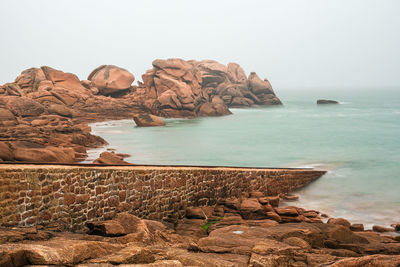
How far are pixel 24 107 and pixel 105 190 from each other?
31280mm

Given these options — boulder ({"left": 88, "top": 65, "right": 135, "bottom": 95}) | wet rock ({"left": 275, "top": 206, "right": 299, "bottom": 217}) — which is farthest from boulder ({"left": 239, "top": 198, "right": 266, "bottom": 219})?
boulder ({"left": 88, "top": 65, "right": 135, "bottom": 95})

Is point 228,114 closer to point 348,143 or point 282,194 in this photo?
point 348,143

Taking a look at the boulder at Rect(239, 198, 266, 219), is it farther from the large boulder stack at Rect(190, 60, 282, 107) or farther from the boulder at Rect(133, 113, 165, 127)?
the large boulder stack at Rect(190, 60, 282, 107)

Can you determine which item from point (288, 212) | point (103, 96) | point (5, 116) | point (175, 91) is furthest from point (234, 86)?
point (288, 212)

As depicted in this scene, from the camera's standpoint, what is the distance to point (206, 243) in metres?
8.20

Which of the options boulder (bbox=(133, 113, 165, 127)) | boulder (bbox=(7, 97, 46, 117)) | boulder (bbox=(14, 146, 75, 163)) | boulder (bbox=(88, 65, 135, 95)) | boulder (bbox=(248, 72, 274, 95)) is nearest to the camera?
boulder (bbox=(14, 146, 75, 163))

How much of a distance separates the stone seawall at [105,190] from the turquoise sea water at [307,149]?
496cm

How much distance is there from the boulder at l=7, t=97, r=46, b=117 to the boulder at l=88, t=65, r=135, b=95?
55.0 ft

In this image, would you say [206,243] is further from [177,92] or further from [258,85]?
[258,85]

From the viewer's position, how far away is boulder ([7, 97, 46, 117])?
1494 inches

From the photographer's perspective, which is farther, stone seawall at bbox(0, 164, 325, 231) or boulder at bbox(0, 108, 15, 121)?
boulder at bbox(0, 108, 15, 121)

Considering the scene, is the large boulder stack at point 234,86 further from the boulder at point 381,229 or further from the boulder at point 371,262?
the boulder at point 371,262

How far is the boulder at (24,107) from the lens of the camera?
3794cm

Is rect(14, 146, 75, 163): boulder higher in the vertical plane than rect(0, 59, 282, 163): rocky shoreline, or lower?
lower
